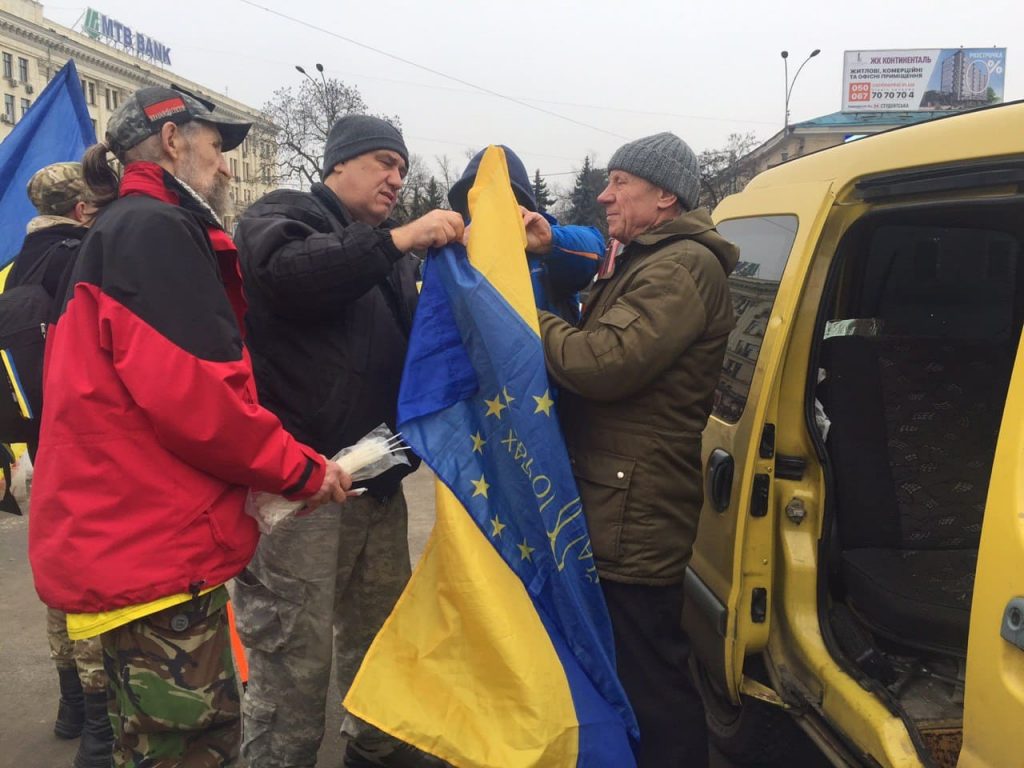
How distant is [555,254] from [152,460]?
1421 millimetres

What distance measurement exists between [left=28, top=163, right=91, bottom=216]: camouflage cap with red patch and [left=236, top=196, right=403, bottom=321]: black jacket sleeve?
1.19 m

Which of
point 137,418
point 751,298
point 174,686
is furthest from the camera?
point 751,298

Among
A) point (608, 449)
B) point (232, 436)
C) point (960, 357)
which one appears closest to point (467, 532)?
point (608, 449)

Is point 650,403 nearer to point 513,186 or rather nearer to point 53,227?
point 513,186

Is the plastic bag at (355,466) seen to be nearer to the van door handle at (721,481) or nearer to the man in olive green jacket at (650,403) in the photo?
the man in olive green jacket at (650,403)

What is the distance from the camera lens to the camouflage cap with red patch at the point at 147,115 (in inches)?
80.3

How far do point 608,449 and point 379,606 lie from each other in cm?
114

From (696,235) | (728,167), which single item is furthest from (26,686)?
(728,167)

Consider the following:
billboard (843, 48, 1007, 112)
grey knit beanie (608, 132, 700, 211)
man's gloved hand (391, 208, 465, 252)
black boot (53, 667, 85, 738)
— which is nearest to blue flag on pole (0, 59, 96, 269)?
black boot (53, 667, 85, 738)

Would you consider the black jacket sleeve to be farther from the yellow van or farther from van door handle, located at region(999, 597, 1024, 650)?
van door handle, located at region(999, 597, 1024, 650)

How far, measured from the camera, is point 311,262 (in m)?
2.19

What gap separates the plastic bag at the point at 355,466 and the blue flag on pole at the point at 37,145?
2.98 meters

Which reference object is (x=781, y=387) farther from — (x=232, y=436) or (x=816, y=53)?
(x=816, y=53)

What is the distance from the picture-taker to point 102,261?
5.92ft
